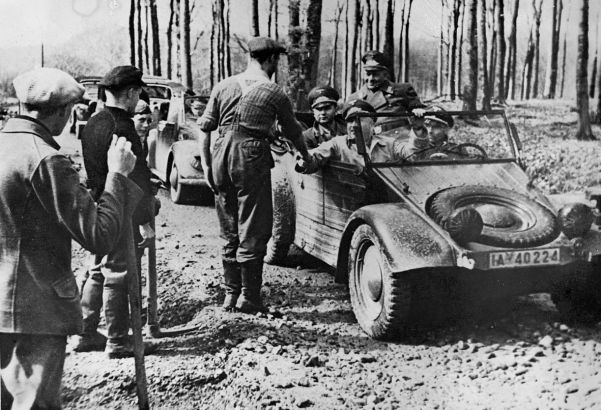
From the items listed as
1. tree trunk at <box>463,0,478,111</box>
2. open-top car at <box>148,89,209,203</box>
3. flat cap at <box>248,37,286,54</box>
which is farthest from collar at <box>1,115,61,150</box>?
tree trunk at <box>463,0,478,111</box>

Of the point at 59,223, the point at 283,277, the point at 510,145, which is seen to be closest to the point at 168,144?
the point at 283,277

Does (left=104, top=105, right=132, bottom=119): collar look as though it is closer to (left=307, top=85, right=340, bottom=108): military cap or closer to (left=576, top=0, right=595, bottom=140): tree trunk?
(left=307, top=85, right=340, bottom=108): military cap

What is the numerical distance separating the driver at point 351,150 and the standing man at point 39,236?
107 inches

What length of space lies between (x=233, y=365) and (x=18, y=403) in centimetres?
178

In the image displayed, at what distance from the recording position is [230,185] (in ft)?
15.6

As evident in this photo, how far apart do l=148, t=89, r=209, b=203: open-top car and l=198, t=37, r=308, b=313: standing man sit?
9.57 feet

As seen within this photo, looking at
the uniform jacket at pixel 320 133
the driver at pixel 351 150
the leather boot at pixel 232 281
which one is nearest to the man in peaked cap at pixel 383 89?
the uniform jacket at pixel 320 133

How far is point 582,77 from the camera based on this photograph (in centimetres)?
669

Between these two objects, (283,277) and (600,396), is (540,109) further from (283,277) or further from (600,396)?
(600,396)

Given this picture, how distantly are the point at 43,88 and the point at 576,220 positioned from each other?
317 centimetres

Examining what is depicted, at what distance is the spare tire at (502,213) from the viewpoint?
393 cm

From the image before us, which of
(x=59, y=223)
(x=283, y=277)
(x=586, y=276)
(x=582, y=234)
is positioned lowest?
(x=283, y=277)

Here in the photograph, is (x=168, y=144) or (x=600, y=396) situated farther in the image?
(x=168, y=144)

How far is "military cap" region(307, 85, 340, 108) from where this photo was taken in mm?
5594
